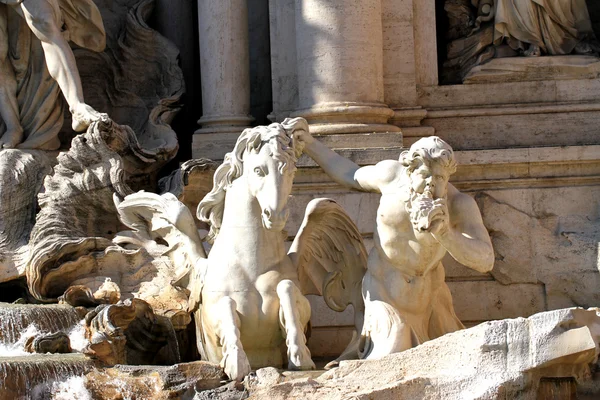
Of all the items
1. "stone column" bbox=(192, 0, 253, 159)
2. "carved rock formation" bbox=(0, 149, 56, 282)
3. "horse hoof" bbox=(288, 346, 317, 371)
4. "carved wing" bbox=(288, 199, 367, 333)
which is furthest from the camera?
"stone column" bbox=(192, 0, 253, 159)

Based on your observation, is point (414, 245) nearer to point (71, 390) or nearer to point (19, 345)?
point (71, 390)

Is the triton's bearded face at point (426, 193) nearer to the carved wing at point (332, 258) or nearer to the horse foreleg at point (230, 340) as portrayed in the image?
the carved wing at point (332, 258)

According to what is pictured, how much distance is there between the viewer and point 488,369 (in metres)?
8.19

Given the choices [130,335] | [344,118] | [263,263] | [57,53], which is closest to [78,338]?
[130,335]

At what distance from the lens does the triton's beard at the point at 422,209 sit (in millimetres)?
8719

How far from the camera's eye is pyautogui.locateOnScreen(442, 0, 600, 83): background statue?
42.3 feet

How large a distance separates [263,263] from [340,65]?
3.11m

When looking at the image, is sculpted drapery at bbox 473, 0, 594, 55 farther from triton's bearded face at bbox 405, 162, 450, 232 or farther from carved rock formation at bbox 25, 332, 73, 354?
→ carved rock formation at bbox 25, 332, 73, 354

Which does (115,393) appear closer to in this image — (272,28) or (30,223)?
(30,223)

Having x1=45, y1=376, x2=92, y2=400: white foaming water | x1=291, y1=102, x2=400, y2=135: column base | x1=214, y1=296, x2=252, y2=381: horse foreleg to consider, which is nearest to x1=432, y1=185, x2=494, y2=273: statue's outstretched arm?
x1=214, y1=296, x2=252, y2=381: horse foreleg

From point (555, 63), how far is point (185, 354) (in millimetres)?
4505

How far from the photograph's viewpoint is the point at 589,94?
1277 cm

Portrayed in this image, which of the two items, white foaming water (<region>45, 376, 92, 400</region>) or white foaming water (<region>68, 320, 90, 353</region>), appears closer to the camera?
white foaming water (<region>45, 376, 92, 400</region>)

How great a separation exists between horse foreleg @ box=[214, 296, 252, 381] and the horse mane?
0.71 meters
